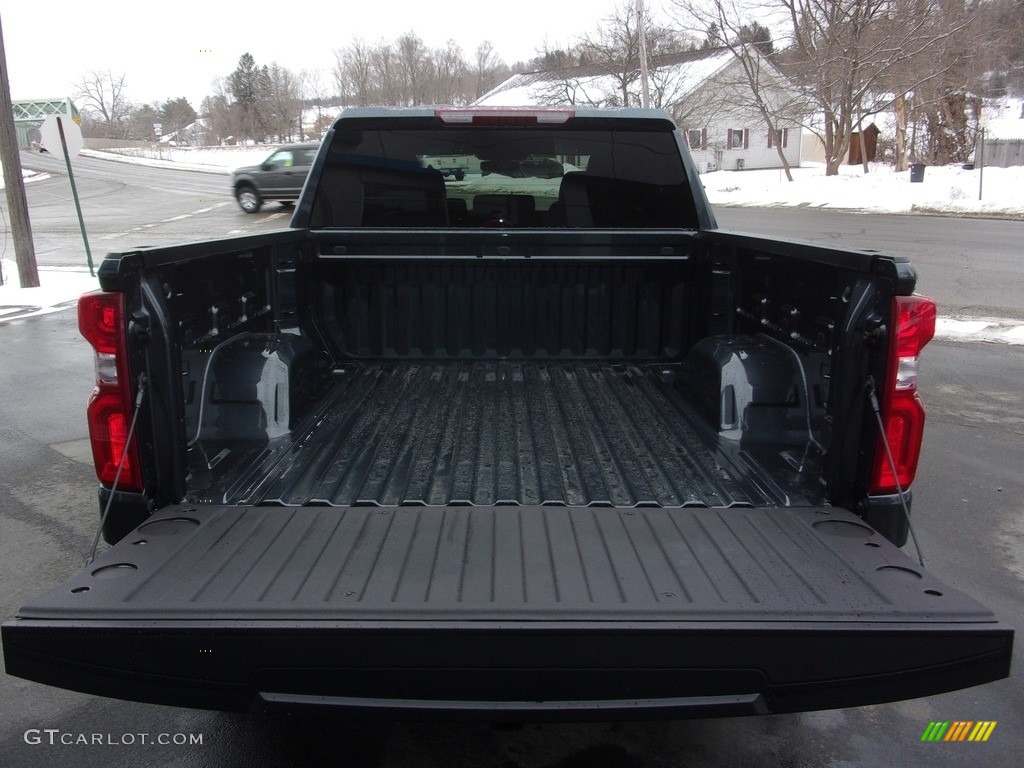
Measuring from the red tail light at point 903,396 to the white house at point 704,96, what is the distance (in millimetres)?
37255

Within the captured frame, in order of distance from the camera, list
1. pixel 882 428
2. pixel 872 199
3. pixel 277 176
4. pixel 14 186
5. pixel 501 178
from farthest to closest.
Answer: pixel 872 199 → pixel 277 176 → pixel 14 186 → pixel 501 178 → pixel 882 428

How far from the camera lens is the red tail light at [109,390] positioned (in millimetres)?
2418

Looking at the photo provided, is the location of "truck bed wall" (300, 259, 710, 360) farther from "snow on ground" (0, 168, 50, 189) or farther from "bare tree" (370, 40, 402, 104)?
"bare tree" (370, 40, 402, 104)

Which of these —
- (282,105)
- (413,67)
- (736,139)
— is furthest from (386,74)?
(736,139)

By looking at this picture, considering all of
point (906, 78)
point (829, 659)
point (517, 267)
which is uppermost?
point (906, 78)

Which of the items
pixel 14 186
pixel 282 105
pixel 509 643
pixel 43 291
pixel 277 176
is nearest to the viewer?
pixel 509 643

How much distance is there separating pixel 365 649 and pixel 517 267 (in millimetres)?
2795

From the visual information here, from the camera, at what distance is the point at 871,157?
4494 cm

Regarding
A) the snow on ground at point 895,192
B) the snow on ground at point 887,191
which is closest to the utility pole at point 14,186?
the snow on ground at point 887,191

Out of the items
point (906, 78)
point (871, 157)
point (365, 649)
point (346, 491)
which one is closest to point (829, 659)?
point (365, 649)

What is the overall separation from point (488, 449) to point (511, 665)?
144 cm

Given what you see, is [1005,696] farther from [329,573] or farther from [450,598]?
[329,573]

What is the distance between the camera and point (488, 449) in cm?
329

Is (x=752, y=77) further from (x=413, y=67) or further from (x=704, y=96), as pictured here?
(x=413, y=67)
